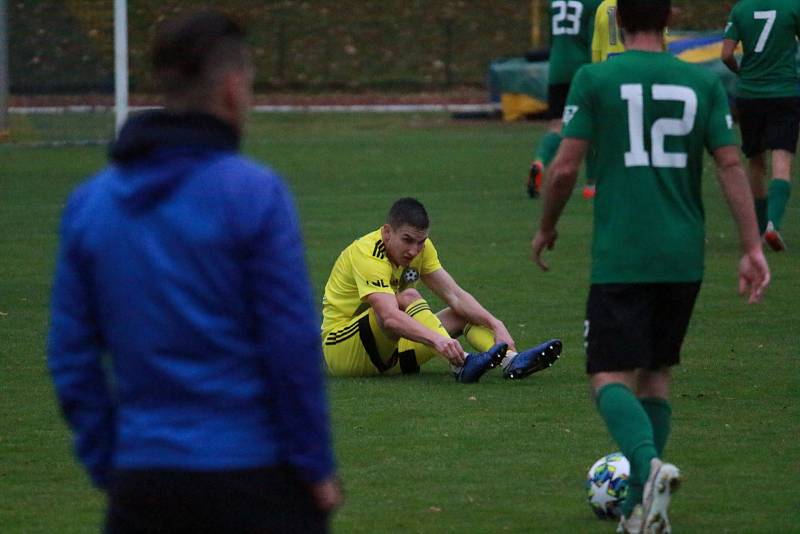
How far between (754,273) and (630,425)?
2.16 feet

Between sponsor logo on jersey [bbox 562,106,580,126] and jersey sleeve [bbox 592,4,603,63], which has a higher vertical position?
sponsor logo on jersey [bbox 562,106,580,126]

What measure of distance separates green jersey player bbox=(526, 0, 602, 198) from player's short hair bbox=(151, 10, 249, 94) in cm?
1360

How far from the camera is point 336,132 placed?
2862cm

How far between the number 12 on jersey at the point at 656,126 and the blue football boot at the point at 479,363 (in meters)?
3.06

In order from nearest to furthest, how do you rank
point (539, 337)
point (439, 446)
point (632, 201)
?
point (632, 201)
point (439, 446)
point (539, 337)

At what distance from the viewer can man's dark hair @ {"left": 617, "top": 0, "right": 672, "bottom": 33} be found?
16.5 ft

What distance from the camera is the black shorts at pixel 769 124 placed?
12.7m

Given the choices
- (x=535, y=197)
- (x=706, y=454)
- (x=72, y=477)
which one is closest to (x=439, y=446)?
(x=706, y=454)

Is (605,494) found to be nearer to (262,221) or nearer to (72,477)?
(72,477)

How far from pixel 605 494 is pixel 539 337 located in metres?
3.96

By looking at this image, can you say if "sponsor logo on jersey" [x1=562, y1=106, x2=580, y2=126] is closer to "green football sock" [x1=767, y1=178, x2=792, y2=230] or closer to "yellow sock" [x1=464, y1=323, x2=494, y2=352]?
"yellow sock" [x1=464, y1=323, x2=494, y2=352]

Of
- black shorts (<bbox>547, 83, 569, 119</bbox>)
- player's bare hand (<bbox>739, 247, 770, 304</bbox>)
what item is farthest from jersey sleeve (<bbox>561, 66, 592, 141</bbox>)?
black shorts (<bbox>547, 83, 569, 119</bbox>)

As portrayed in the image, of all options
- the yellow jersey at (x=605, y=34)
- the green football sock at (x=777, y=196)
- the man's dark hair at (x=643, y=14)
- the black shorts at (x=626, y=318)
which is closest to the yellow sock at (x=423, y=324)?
the black shorts at (x=626, y=318)

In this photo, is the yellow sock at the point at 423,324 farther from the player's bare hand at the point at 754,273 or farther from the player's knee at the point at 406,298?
the player's bare hand at the point at 754,273
